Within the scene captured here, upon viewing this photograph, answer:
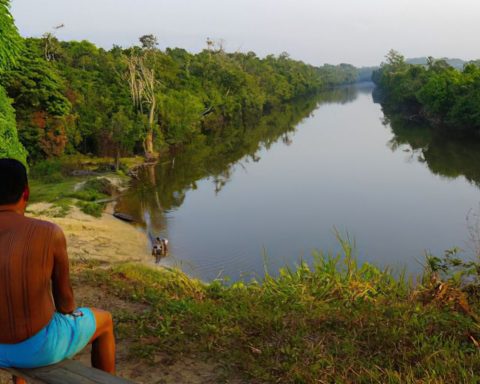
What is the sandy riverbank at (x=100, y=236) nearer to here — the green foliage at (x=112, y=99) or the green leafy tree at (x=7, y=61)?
the green leafy tree at (x=7, y=61)

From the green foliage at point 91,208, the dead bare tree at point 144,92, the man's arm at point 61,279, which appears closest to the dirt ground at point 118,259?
the green foliage at point 91,208

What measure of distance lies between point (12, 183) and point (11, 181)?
1cm

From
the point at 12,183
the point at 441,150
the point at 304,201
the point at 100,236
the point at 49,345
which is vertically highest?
the point at 12,183

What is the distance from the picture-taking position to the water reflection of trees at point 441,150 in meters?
30.1

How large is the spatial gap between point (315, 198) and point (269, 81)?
59.6 metres

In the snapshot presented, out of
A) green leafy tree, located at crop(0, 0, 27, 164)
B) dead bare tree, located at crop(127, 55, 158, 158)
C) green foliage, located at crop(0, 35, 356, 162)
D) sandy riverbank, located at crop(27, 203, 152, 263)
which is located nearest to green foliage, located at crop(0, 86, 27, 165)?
green leafy tree, located at crop(0, 0, 27, 164)

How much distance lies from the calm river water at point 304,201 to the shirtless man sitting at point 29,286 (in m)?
10.9

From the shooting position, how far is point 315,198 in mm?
24312

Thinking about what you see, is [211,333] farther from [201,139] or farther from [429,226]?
[201,139]

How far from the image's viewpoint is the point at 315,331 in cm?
453

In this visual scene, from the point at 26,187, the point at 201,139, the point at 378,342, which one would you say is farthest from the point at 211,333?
the point at 201,139

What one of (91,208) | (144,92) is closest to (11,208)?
(91,208)

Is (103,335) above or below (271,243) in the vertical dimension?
above

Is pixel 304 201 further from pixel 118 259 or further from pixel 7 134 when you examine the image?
pixel 7 134
